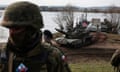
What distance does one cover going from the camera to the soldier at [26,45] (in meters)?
2.56

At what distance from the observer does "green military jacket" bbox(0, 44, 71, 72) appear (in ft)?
8.57

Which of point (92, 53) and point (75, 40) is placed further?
point (75, 40)

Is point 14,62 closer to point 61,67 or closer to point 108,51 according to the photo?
point 61,67

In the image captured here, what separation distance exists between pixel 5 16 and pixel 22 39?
179 mm

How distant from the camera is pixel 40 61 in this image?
265 cm

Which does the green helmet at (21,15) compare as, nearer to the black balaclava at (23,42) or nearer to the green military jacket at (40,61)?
the black balaclava at (23,42)

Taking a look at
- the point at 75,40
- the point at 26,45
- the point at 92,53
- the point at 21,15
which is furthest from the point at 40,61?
the point at 75,40

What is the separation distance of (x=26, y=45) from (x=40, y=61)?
0.15 metres

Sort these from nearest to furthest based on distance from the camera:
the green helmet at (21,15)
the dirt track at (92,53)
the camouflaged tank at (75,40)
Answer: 1. the green helmet at (21,15)
2. the dirt track at (92,53)
3. the camouflaged tank at (75,40)

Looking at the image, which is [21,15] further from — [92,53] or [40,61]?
[92,53]

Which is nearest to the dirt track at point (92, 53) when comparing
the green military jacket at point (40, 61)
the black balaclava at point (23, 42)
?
the green military jacket at point (40, 61)

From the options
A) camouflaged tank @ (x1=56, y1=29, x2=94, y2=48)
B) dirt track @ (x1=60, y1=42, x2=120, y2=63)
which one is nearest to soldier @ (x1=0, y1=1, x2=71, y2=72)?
dirt track @ (x1=60, y1=42, x2=120, y2=63)

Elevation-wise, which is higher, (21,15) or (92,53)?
(21,15)

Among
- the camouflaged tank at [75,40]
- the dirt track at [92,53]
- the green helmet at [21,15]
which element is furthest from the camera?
the camouflaged tank at [75,40]
